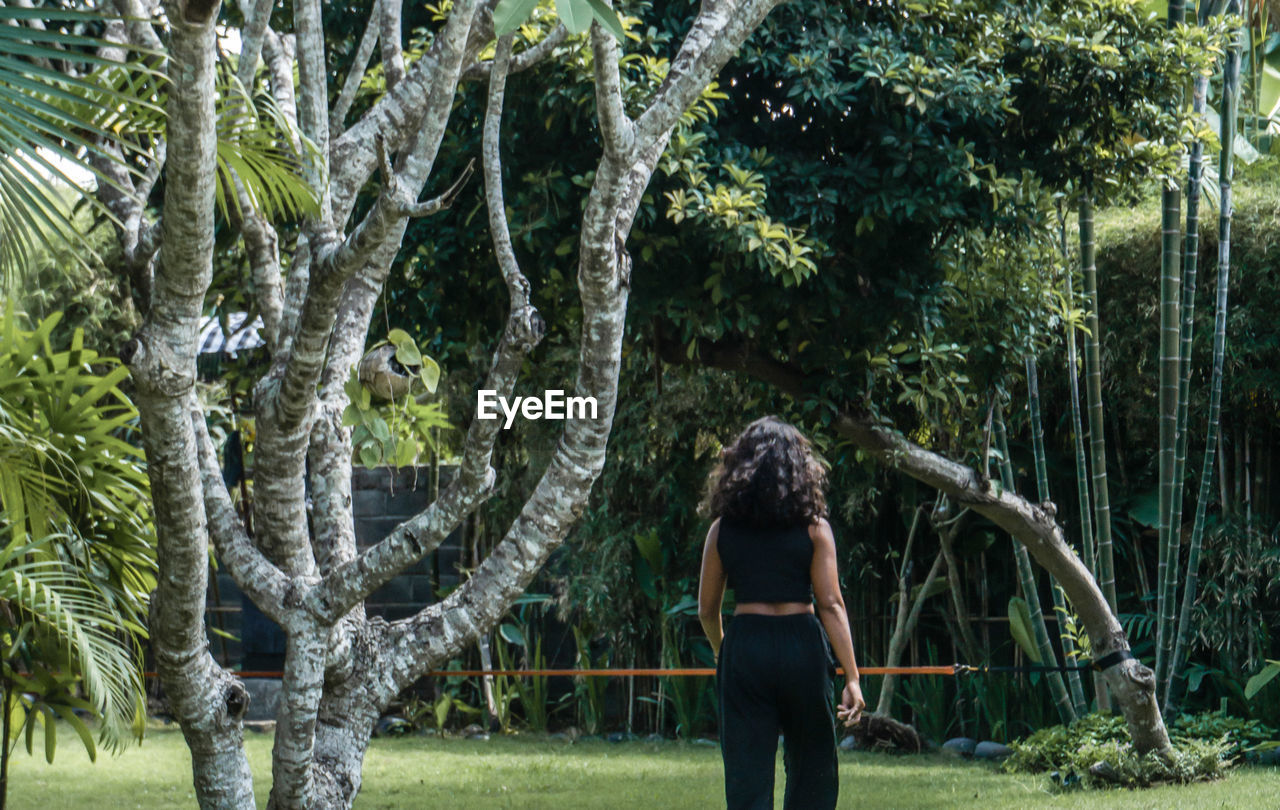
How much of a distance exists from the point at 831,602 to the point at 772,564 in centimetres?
20

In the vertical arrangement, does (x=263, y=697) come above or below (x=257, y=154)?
below

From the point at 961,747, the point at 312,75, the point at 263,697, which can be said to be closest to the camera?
the point at 312,75

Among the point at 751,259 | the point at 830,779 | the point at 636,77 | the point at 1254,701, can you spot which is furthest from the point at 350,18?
the point at 1254,701

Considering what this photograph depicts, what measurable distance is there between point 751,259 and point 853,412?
1.05 meters

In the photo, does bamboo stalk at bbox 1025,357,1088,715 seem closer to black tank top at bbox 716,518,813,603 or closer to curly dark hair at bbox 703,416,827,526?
curly dark hair at bbox 703,416,827,526

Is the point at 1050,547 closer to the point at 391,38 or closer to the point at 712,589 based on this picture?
the point at 712,589

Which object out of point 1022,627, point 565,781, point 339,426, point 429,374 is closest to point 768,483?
point 429,374

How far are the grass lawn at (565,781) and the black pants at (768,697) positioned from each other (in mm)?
2087

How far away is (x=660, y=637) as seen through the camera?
851cm

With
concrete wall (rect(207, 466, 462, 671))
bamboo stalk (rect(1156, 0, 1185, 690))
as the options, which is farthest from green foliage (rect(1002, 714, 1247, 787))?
concrete wall (rect(207, 466, 462, 671))

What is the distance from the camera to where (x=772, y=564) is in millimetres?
3412

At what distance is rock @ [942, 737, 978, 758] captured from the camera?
23.6ft

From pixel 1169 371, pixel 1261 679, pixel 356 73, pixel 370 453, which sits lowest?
pixel 1261 679

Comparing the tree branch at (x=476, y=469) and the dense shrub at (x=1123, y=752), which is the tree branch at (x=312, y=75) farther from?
the dense shrub at (x=1123, y=752)
